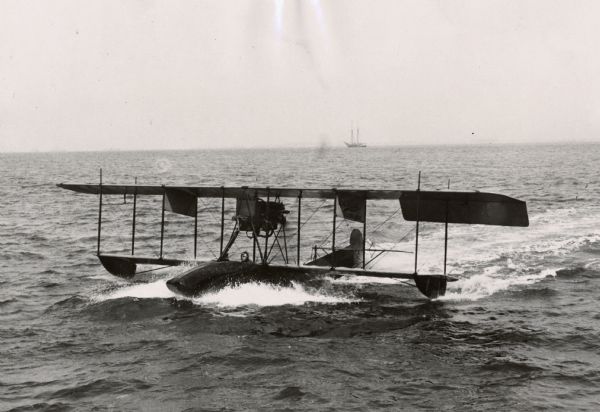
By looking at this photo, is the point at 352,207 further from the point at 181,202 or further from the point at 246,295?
the point at 181,202

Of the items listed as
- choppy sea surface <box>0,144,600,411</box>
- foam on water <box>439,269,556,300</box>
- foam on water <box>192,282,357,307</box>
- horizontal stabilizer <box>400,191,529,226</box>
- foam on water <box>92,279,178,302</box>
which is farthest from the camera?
foam on water <box>439,269,556,300</box>

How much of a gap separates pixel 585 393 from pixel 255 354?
706 cm

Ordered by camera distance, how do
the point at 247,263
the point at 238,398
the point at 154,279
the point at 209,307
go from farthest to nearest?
the point at 154,279, the point at 247,263, the point at 209,307, the point at 238,398

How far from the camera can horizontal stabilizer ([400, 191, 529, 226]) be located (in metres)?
18.0

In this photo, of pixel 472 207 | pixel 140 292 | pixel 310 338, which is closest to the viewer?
pixel 310 338

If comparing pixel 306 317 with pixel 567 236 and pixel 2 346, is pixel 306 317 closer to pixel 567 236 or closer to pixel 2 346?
pixel 2 346

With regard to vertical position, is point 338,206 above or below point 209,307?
above

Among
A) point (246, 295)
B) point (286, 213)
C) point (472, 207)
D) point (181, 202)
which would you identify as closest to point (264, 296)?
point (246, 295)

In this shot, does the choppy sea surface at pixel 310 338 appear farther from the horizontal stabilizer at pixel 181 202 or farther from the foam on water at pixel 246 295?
the horizontal stabilizer at pixel 181 202

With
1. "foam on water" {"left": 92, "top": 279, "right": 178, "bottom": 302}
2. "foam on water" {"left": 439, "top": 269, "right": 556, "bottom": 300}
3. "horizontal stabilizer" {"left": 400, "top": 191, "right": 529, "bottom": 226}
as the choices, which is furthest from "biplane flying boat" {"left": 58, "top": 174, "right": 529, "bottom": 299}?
"foam on water" {"left": 439, "top": 269, "right": 556, "bottom": 300}

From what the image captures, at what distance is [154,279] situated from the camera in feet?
72.9

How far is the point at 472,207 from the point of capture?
1908cm

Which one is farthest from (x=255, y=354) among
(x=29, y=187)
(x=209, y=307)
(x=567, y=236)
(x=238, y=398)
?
(x=29, y=187)

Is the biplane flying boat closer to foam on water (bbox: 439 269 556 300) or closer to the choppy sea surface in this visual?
the choppy sea surface
